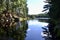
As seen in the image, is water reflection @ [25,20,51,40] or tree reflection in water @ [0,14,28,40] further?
tree reflection in water @ [0,14,28,40]

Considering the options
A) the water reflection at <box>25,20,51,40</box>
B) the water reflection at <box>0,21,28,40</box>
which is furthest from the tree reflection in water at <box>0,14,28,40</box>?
the water reflection at <box>25,20,51,40</box>

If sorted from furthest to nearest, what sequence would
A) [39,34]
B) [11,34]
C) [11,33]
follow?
[39,34] → [11,33] → [11,34]

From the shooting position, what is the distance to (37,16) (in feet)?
221

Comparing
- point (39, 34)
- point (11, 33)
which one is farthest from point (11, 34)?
point (39, 34)

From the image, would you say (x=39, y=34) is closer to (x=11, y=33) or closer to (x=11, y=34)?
(x=11, y=33)

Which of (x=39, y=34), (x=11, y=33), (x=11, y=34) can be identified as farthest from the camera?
(x=39, y=34)

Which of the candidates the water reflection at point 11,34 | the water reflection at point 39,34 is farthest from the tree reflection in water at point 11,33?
the water reflection at point 39,34

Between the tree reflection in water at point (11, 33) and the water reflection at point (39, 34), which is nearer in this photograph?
the water reflection at point (39, 34)

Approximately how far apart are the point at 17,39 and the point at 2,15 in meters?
7.35

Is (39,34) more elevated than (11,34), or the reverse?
(11,34)

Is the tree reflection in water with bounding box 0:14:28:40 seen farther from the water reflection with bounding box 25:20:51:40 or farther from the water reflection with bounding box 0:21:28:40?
the water reflection with bounding box 25:20:51:40

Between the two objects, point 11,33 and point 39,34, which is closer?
point 11,33

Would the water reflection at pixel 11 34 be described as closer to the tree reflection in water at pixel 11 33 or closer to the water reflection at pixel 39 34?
the tree reflection in water at pixel 11 33

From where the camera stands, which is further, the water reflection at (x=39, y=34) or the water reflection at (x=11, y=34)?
the water reflection at (x=11, y=34)
